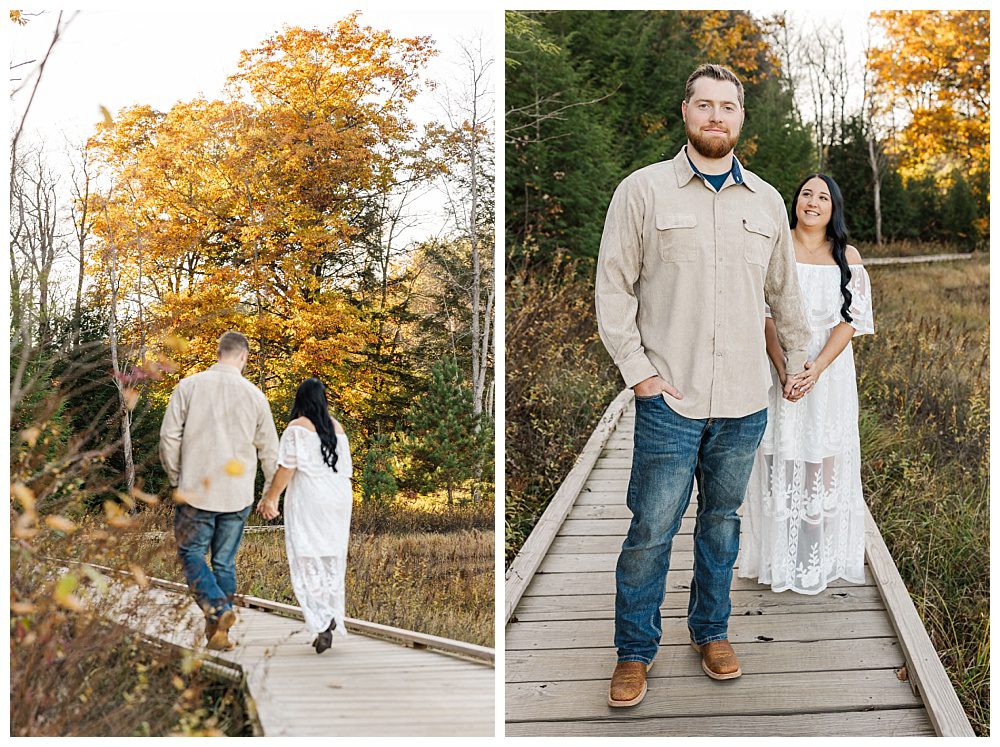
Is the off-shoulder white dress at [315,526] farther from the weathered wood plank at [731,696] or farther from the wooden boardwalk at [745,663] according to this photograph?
the weathered wood plank at [731,696]

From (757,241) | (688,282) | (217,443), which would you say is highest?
(757,241)

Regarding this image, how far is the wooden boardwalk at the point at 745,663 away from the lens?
8.11 feet

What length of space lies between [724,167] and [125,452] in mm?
2093

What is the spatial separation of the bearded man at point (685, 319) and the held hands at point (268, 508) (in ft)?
3.75

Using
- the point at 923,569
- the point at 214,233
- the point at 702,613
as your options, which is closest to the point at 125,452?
the point at 214,233

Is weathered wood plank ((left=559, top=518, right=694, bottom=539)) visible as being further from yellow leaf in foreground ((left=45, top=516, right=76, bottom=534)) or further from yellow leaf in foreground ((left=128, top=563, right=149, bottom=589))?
yellow leaf in foreground ((left=45, top=516, right=76, bottom=534))

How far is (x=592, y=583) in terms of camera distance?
3217mm

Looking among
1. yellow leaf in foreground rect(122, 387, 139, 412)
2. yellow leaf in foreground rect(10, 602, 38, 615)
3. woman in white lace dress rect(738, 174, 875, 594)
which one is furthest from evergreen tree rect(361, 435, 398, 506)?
woman in white lace dress rect(738, 174, 875, 594)

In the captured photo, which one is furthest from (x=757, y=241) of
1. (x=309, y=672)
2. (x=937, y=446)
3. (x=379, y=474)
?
(x=937, y=446)

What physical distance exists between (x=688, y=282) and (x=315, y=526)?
1.47 metres

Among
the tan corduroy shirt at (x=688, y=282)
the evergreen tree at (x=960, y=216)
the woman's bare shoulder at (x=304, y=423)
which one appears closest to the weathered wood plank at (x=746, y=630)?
the tan corduroy shirt at (x=688, y=282)

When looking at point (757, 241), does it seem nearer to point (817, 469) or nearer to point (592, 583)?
point (817, 469)

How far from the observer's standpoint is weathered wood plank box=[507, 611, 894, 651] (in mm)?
2789

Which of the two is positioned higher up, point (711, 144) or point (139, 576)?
point (711, 144)
